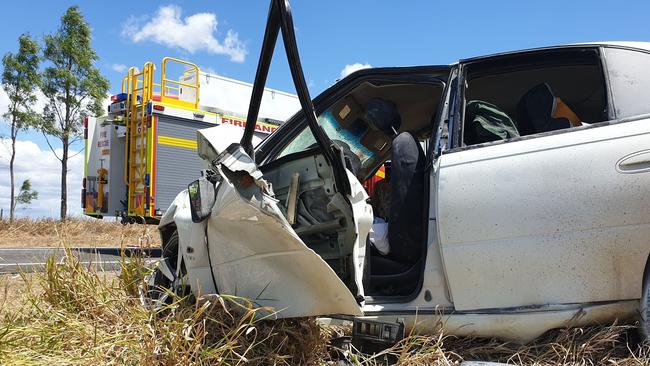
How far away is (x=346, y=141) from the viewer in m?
3.29

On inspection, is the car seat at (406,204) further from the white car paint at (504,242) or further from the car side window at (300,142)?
the car side window at (300,142)

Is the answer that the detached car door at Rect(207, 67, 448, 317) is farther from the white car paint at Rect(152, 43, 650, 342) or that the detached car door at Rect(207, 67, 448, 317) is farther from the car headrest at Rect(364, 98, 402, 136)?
the car headrest at Rect(364, 98, 402, 136)

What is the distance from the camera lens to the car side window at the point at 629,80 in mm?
2332

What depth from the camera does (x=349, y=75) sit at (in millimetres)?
3062

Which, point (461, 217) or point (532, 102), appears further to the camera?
point (532, 102)

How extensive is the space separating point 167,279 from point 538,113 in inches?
95.3

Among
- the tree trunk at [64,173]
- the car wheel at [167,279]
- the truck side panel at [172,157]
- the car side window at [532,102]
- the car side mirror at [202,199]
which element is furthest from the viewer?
the tree trunk at [64,173]

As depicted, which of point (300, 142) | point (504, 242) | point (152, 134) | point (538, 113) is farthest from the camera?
A: point (152, 134)

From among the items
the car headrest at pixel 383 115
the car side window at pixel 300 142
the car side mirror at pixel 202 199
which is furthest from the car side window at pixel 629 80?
the car side mirror at pixel 202 199

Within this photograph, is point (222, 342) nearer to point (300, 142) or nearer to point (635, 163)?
point (300, 142)

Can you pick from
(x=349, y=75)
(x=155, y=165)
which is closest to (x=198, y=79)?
(x=155, y=165)

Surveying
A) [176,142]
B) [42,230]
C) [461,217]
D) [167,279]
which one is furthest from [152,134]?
[461,217]

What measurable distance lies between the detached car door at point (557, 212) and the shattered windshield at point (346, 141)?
0.86 metres

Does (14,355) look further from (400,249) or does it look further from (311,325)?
(400,249)
